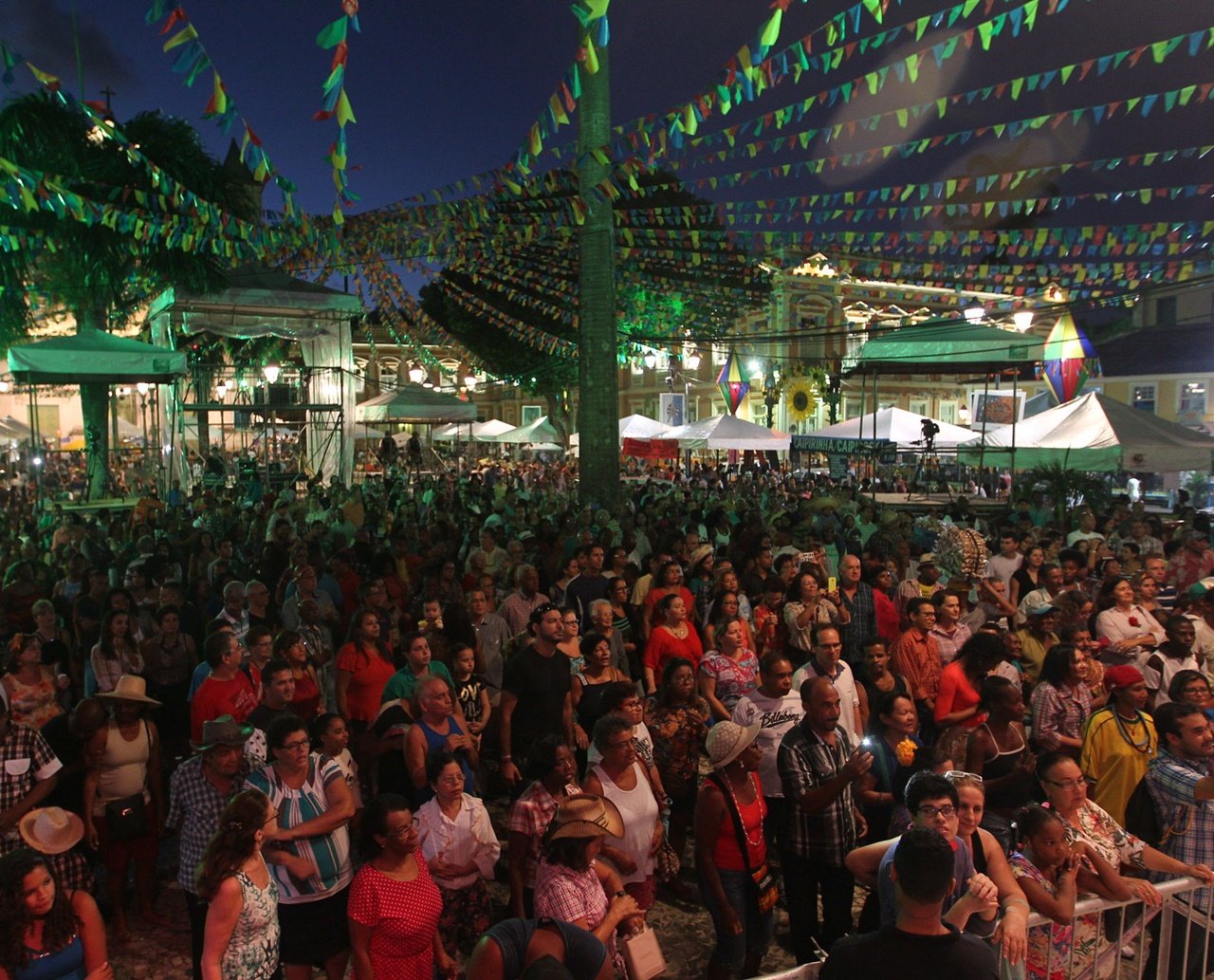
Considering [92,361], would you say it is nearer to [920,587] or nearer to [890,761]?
[920,587]

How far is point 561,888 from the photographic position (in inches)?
124

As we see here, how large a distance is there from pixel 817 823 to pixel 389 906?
1876 millimetres

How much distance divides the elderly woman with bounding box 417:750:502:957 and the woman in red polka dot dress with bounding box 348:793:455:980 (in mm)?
322

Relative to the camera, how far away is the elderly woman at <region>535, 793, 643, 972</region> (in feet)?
10.3

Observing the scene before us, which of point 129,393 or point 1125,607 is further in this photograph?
point 129,393

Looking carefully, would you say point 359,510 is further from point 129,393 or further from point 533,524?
point 129,393

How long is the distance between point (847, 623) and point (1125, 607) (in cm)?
207

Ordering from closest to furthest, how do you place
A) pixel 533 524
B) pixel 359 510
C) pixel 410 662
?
pixel 410 662 < pixel 533 524 < pixel 359 510

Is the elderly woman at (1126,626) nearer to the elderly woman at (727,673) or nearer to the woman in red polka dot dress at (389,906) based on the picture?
the elderly woman at (727,673)

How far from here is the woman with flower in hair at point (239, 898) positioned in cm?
299

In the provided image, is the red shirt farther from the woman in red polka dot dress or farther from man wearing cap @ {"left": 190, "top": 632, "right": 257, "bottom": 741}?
the woman in red polka dot dress

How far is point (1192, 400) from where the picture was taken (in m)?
30.1

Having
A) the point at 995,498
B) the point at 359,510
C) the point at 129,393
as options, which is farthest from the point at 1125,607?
the point at 129,393

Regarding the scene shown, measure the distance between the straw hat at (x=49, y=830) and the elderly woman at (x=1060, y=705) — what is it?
491 centimetres
